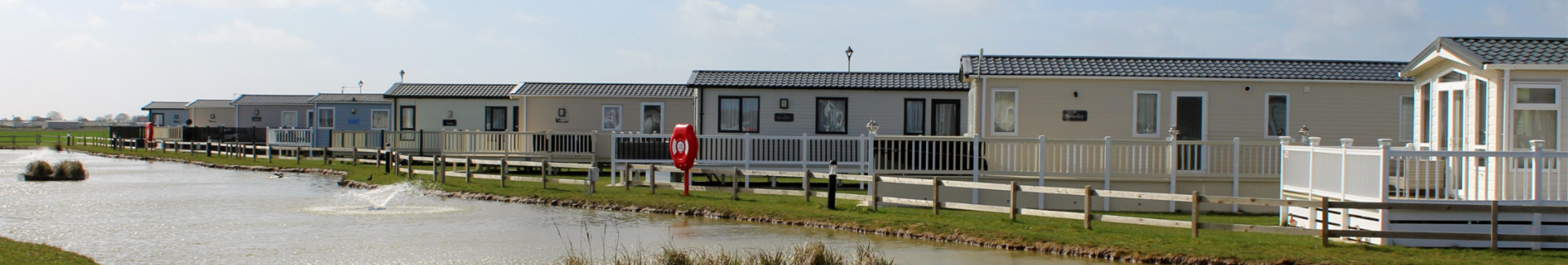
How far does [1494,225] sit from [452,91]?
100ft

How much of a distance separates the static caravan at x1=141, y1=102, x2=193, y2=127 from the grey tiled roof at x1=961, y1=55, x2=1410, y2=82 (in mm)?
50682

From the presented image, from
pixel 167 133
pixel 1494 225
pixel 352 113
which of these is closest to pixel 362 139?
pixel 352 113

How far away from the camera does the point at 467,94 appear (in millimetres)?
36656

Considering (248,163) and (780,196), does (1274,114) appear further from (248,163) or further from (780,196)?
(248,163)

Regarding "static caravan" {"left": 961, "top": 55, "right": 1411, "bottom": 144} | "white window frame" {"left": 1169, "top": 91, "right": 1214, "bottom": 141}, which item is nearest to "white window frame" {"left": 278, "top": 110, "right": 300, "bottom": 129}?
"static caravan" {"left": 961, "top": 55, "right": 1411, "bottom": 144}

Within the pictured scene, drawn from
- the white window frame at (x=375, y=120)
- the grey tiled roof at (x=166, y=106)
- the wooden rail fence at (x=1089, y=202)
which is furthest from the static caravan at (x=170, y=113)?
the wooden rail fence at (x=1089, y=202)

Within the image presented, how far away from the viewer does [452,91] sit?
37219 mm

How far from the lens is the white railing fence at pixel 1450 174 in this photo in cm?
1186

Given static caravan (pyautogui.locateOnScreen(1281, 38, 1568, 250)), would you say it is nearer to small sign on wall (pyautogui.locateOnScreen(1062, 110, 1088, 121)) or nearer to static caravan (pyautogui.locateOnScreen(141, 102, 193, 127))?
small sign on wall (pyautogui.locateOnScreen(1062, 110, 1088, 121))

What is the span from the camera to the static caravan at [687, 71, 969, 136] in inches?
984

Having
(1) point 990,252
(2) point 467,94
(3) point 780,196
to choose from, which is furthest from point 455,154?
(1) point 990,252

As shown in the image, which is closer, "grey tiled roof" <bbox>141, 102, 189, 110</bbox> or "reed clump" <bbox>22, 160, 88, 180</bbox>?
"reed clump" <bbox>22, 160, 88, 180</bbox>

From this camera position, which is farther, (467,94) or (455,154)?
(467,94)

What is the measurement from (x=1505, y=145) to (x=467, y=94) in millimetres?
29191
